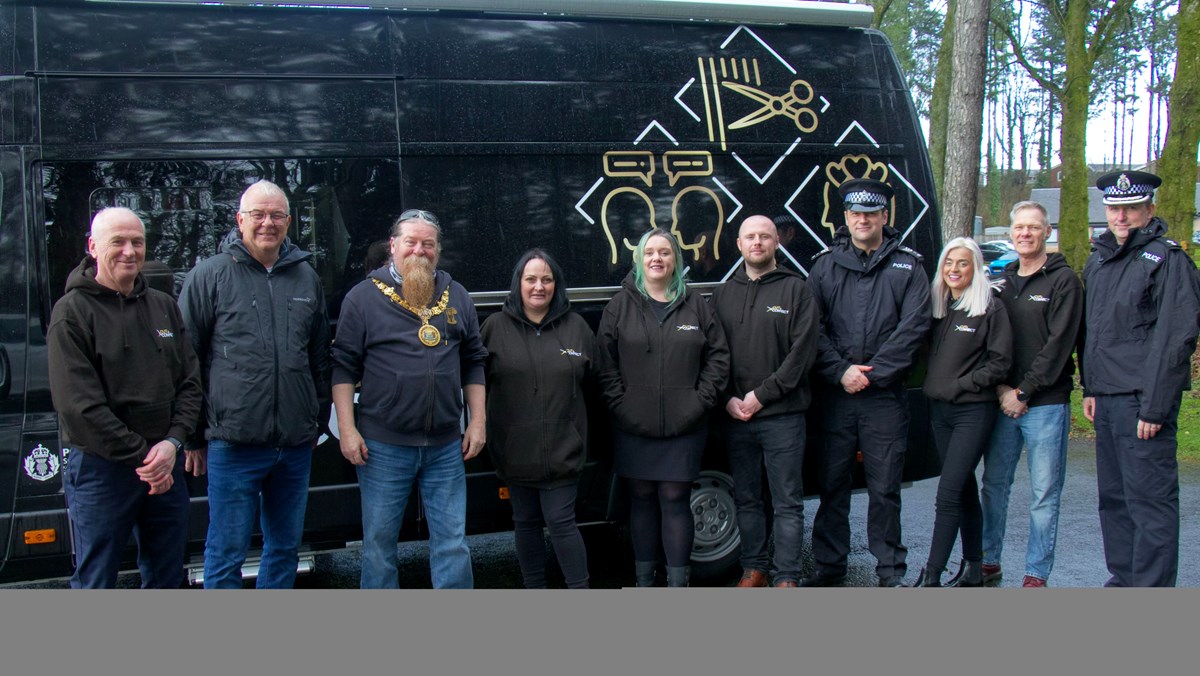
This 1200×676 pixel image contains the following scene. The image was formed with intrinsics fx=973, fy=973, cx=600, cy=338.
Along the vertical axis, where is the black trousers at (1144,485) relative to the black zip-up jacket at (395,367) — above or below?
below

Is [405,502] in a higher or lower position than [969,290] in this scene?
lower

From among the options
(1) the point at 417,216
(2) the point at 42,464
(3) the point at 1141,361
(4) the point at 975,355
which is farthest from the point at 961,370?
(2) the point at 42,464

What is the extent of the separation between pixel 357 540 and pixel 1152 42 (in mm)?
26622

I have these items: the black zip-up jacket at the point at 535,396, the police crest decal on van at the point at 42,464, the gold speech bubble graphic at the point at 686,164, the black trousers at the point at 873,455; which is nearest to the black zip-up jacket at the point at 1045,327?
the black trousers at the point at 873,455

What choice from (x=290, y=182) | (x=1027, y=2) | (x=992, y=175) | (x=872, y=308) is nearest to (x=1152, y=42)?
(x=1027, y=2)

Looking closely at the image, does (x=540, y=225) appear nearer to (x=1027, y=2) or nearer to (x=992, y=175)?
(x=1027, y=2)

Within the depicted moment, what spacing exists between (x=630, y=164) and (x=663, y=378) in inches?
45.6

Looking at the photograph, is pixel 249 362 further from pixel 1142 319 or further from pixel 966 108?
pixel 966 108

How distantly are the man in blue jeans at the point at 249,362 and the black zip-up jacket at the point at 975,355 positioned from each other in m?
3.03

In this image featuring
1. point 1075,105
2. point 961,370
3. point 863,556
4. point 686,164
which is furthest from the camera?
point 1075,105

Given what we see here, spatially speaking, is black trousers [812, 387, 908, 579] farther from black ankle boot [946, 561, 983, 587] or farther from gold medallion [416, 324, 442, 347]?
gold medallion [416, 324, 442, 347]

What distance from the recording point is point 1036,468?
4.87m

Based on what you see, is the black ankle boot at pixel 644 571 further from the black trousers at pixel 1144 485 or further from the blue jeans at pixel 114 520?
the black trousers at pixel 1144 485

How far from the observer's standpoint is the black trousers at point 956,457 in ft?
15.9
